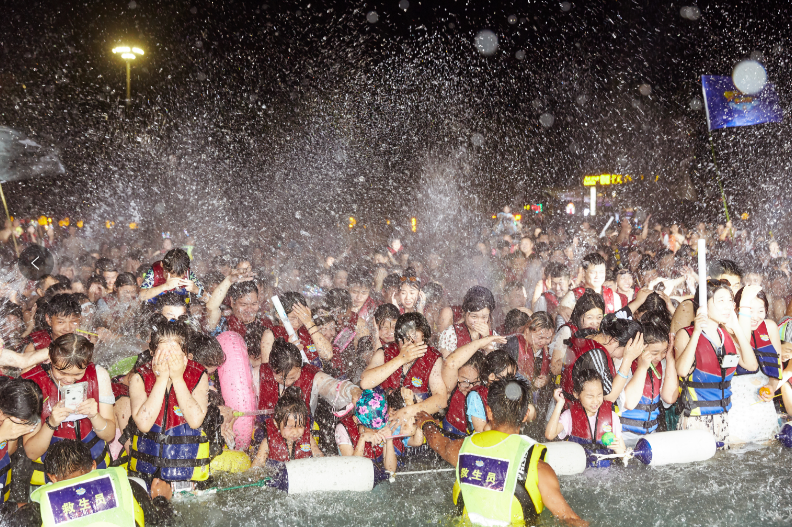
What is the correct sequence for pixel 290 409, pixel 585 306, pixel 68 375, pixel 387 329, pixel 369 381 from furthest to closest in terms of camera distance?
pixel 585 306, pixel 387 329, pixel 369 381, pixel 290 409, pixel 68 375

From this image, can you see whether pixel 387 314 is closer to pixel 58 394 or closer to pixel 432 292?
pixel 432 292

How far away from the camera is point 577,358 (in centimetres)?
434

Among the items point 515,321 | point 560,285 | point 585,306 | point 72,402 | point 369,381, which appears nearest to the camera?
point 72,402

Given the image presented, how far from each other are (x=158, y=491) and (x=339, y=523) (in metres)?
1.15

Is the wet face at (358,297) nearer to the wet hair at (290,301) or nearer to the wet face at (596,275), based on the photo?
the wet hair at (290,301)

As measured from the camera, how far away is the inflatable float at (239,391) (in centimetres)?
435

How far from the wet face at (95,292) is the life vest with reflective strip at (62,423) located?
2774 millimetres

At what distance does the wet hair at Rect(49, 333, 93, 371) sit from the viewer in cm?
344

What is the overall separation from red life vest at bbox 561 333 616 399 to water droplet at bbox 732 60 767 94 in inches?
372

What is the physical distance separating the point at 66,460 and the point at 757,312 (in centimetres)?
487

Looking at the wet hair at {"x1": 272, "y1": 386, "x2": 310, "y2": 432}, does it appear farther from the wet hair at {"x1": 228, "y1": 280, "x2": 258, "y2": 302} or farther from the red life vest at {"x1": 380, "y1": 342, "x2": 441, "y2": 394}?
the wet hair at {"x1": 228, "y1": 280, "x2": 258, "y2": 302}

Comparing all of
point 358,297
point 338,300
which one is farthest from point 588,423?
point 358,297

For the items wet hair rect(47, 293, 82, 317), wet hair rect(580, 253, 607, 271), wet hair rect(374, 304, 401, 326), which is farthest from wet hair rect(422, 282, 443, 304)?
wet hair rect(47, 293, 82, 317)

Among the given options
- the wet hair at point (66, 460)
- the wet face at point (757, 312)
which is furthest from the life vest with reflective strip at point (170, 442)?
the wet face at point (757, 312)
